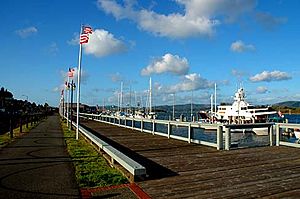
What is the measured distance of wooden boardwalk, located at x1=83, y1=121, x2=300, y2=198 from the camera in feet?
21.5

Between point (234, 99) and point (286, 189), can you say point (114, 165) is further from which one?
point (234, 99)

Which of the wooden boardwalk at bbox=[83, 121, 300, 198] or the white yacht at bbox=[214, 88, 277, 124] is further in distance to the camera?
the white yacht at bbox=[214, 88, 277, 124]

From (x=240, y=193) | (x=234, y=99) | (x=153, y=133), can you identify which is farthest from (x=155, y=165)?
(x=234, y=99)

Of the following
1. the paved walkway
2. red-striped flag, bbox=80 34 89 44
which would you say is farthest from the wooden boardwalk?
red-striped flag, bbox=80 34 89 44

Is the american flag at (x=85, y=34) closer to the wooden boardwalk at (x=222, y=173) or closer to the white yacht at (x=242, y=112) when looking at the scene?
the wooden boardwalk at (x=222, y=173)

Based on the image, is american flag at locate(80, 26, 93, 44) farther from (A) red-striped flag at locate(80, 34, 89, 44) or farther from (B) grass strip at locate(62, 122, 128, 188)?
(B) grass strip at locate(62, 122, 128, 188)

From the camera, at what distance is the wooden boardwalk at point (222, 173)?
6557 mm

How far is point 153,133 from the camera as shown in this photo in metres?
20.8

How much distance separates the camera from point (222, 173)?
823 cm

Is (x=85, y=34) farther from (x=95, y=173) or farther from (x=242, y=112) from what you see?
(x=242, y=112)

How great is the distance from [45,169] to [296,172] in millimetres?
6672

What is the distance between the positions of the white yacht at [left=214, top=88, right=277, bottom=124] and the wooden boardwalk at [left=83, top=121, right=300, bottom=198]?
161ft

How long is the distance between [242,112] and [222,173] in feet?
182

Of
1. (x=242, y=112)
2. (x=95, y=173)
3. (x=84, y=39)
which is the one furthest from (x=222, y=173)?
(x=242, y=112)
